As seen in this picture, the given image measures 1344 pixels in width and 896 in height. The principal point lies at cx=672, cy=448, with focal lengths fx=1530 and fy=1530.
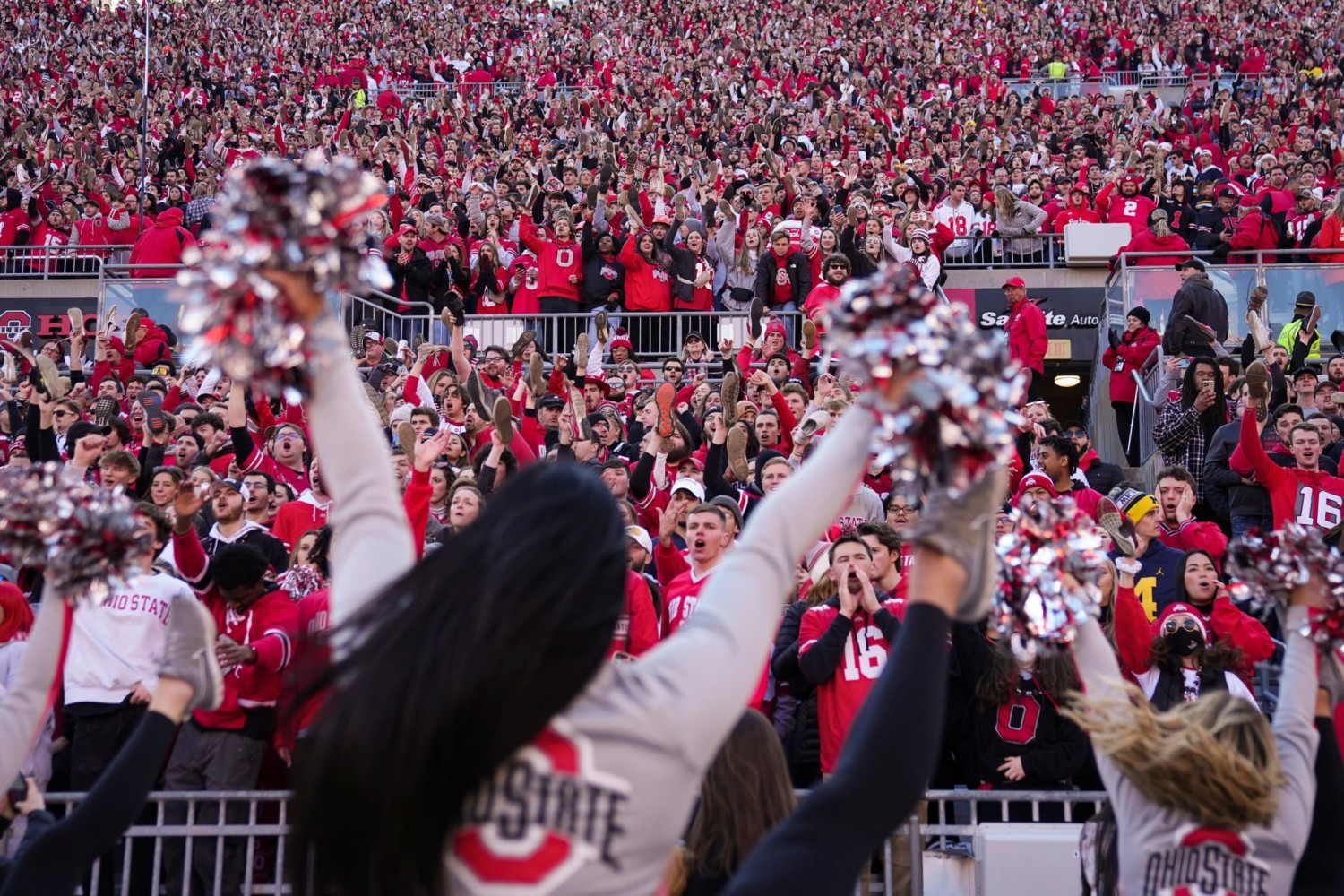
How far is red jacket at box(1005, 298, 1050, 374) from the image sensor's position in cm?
1319

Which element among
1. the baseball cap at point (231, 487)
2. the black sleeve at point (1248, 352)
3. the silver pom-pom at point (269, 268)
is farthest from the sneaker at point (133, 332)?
the silver pom-pom at point (269, 268)

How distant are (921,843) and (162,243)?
1317 centimetres

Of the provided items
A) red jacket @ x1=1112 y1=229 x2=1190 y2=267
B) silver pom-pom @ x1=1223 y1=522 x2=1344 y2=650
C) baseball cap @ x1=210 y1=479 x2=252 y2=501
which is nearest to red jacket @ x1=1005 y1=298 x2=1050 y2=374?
red jacket @ x1=1112 y1=229 x2=1190 y2=267

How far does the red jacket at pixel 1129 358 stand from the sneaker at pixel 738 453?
15.9ft

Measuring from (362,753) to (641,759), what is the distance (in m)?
0.29

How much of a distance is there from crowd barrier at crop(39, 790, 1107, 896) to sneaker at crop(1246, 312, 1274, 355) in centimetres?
721

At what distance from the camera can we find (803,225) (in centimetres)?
1526

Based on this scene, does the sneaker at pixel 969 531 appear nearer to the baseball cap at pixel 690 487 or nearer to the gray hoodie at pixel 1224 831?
the gray hoodie at pixel 1224 831

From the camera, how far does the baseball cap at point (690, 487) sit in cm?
745

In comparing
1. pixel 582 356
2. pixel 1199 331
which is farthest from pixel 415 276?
pixel 1199 331

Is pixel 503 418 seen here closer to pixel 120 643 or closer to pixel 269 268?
pixel 120 643

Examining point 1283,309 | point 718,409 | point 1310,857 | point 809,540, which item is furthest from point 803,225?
point 809,540

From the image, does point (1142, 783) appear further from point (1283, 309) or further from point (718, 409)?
point (1283, 309)

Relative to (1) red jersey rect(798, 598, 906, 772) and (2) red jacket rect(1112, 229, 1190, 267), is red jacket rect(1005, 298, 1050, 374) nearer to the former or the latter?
(2) red jacket rect(1112, 229, 1190, 267)
